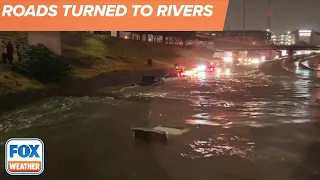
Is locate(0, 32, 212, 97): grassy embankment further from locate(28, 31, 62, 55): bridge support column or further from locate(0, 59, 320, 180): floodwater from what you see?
locate(0, 59, 320, 180): floodwater

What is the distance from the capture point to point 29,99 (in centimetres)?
2416

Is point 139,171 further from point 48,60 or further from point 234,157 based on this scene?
point 48,60

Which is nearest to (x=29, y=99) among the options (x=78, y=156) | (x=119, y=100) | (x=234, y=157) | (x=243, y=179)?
(x=119, y=100)

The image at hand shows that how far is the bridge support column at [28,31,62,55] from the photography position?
34.2 metres

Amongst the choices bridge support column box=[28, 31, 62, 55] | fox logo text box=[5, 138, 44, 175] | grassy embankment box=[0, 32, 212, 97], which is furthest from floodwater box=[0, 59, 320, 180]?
bridge support column box=[28, 31, 62, 55]

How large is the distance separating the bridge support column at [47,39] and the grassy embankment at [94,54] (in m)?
3.27

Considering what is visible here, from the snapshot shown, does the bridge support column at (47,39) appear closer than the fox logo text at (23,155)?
No

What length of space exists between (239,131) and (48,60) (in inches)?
833

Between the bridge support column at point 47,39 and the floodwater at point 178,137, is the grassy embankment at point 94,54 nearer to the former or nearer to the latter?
the bridge support column at point 47,39

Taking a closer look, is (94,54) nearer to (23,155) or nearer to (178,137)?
(178,137)

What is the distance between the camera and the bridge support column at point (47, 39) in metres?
34.2

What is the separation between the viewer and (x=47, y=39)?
34438 mm

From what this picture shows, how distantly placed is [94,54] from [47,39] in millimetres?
20774

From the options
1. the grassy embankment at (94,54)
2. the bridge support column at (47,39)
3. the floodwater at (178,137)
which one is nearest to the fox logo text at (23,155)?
the floodwater at (178,137)
